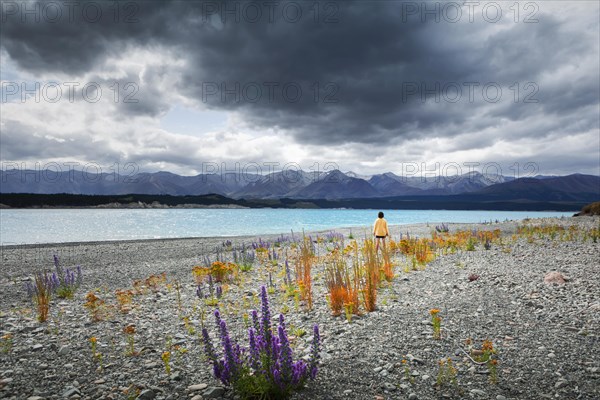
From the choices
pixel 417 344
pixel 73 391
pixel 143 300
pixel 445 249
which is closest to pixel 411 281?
pixel 417 344

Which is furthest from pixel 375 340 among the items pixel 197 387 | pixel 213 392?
pixel 197 387

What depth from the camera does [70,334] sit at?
24.2ft

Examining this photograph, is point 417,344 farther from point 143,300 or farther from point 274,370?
point 143,300

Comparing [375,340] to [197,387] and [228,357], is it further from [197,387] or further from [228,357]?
[197,387]

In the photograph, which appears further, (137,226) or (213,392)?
(137,226)

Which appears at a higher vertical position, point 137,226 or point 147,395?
point 147,395

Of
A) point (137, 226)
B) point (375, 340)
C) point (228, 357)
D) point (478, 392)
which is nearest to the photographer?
point (228, 357)

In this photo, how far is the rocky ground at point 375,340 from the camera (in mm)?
4891

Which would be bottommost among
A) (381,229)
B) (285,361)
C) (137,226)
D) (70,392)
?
(137,226)

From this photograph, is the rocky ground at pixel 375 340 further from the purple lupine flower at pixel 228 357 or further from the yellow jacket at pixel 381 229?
the yellow jacket at pixel 381 229

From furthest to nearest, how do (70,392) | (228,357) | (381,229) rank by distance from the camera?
(381,229)
(70,392)
(228,357)

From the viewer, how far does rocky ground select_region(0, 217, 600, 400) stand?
193 inches

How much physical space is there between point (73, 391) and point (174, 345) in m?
1.91

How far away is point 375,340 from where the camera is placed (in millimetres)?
6422
